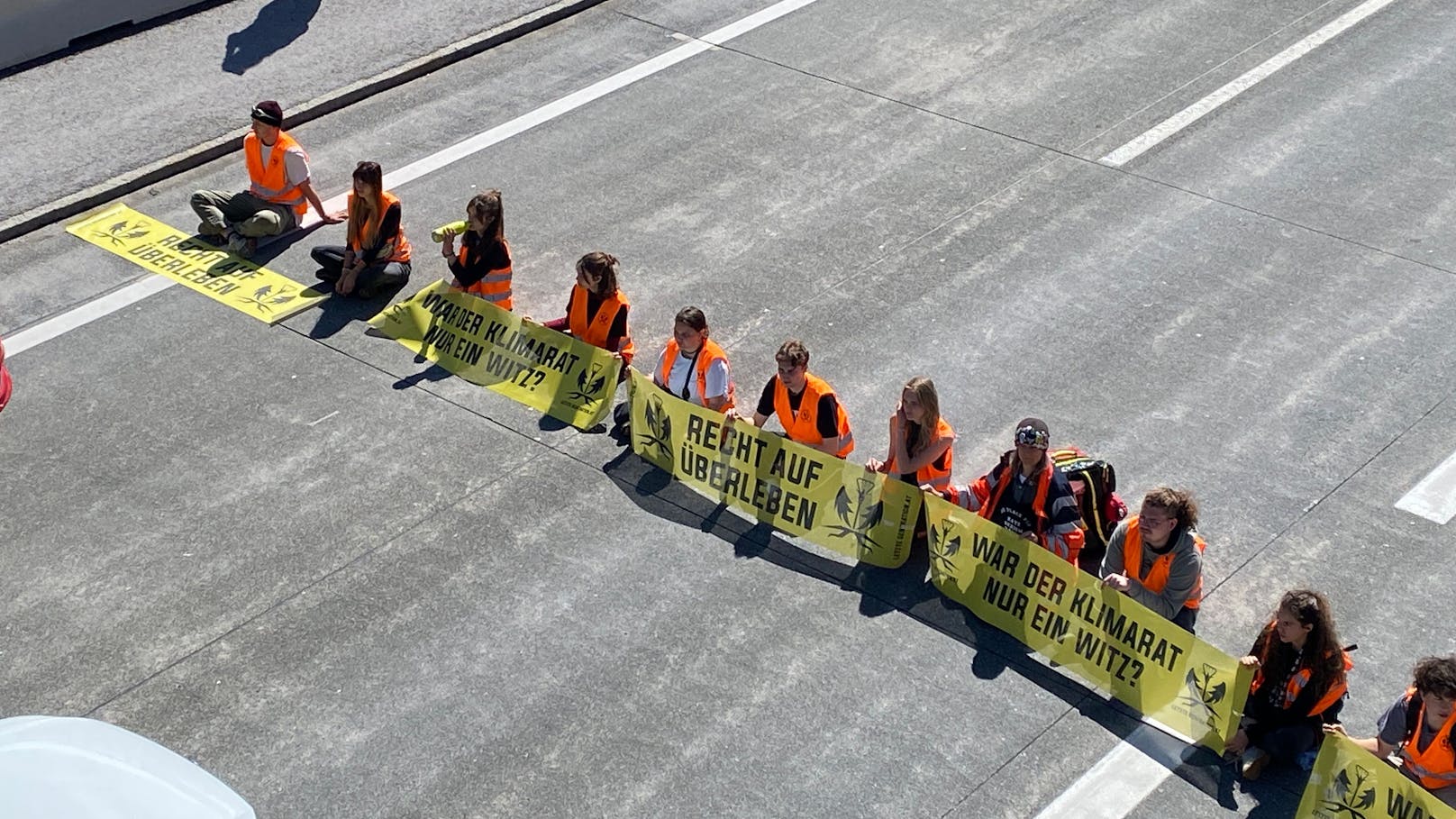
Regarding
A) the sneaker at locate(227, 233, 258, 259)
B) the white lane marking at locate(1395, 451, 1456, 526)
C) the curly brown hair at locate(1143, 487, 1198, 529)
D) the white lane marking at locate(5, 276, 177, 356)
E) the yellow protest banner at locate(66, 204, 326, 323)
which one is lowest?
the white lane marking at locate(5, 276, 177, 356)

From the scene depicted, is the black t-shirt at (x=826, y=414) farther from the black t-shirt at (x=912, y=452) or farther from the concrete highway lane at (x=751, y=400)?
the concrete highway lane at (x=751, y=400)

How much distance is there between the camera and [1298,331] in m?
12.4

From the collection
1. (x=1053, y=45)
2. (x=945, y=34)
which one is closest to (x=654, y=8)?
(x=945, y=34)

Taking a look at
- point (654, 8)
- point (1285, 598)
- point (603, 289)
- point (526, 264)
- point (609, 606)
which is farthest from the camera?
point (654, 8)

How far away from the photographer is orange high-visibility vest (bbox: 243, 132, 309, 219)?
44.5ft

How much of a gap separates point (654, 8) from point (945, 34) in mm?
3168

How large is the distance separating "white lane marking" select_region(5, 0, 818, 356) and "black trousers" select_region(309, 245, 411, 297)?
3.47ft

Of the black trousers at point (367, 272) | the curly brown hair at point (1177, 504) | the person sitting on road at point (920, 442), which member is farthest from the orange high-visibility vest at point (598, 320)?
the curly brown hair at point (1177, 504)

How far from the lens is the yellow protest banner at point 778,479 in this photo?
9.97m

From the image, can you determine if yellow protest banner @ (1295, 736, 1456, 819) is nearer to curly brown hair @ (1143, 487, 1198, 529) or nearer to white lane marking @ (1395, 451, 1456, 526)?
curly brown hair @ (1143, 487, 1198, 529)

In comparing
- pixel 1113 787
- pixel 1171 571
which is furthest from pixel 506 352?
pixel 1113 787

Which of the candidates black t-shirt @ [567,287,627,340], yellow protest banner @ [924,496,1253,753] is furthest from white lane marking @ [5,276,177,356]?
yellow protest banner @ [924,496,1253,753]

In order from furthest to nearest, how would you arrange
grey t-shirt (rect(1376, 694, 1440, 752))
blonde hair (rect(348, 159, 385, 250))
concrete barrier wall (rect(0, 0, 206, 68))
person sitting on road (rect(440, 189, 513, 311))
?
concrete barrier wall (rect(0, 0, 206, 68)) < blonde hair (rect(348, 159, 385, 250)) < person sitting on road (rect(440, 189, 513, 311)) < grey t-shirt (rect(1376, 694, 1440, 752))

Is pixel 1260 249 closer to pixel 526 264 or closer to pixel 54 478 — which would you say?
pixel 526 264
